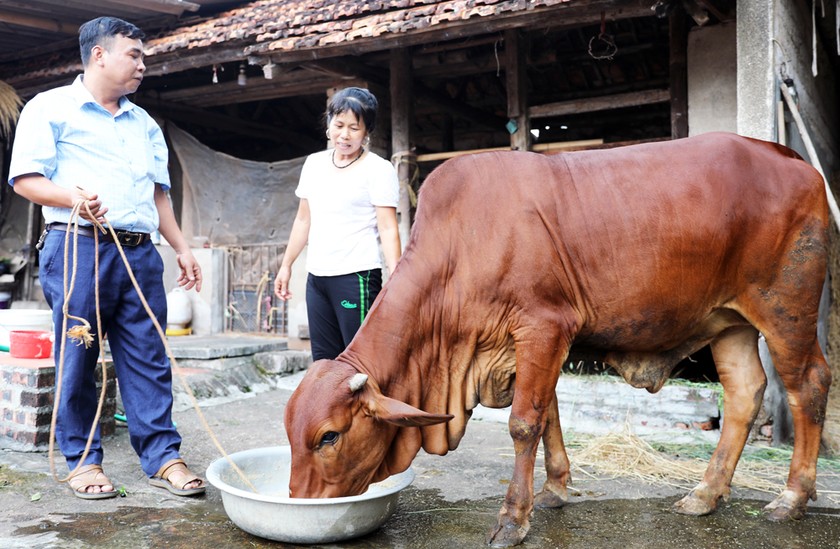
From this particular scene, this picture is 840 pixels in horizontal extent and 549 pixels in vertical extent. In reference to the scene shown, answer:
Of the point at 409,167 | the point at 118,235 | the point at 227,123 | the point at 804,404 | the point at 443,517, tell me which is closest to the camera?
the point at 443,517

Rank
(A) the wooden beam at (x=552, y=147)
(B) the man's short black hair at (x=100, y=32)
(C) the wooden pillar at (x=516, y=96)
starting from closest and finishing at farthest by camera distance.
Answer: (B) the man's short black hair at (x=100, y=32), (A) the wooden beam at (x=552, y=147), (C) the wooden pillar at (x=516, y=96)

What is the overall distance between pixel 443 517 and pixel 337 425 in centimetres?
Answer: 79

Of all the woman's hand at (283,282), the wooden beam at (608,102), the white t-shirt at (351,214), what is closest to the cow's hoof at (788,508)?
the white t-shirt at (351,214)

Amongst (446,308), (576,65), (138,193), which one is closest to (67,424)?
(138,193)

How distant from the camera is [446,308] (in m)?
2.88

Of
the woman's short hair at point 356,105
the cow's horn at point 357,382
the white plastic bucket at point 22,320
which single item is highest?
the woman's short hair at point 356,105

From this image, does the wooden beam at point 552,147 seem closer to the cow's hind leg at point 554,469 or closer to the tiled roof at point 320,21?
the tiled roof at point 320,21

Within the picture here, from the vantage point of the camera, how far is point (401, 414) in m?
2.53

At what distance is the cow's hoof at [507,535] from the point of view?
2.70 metres

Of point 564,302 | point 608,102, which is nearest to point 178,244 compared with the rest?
point 564,302

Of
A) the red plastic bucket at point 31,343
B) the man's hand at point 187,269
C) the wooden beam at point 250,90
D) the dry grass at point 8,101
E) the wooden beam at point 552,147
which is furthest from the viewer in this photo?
the wooden beam at point 250,90

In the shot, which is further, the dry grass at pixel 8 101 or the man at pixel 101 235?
the dry grass at pixel 8 101

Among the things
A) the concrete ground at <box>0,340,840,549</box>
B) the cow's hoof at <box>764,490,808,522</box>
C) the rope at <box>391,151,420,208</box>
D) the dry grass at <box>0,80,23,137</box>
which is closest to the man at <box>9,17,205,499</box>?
the concrete ground at <box>0,340,840,549</box>

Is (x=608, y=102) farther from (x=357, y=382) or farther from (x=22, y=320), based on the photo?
(x=22, y=320)
